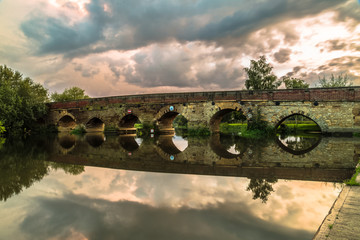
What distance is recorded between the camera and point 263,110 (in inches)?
805

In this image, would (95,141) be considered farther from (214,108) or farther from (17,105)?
(17,105)

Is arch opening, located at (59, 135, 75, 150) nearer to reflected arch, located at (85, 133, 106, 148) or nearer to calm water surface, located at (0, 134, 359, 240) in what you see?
reflected arch, located at (85, 133, 106, 148)

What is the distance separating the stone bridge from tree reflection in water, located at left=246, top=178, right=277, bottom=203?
15563 mm

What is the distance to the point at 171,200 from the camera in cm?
456

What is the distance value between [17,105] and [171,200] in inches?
1205

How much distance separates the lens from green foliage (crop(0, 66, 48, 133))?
1068 inches

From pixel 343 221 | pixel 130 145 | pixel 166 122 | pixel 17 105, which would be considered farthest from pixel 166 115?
pixel 343 221

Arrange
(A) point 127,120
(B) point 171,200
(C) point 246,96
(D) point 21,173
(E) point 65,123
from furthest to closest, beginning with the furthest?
(E) point 65,123 < (A) point 127,120 < (C) point 246,96 < (D) point 21,173 < (B) point 171,200

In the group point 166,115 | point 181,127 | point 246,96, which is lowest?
point 181,127

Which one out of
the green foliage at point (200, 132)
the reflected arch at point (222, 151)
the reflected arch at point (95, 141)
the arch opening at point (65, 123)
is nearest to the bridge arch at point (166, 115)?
the green foliage at point (200, 132)

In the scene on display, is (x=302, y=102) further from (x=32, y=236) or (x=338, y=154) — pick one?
(x=32, y=236)

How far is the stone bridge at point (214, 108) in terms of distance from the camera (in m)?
18.7

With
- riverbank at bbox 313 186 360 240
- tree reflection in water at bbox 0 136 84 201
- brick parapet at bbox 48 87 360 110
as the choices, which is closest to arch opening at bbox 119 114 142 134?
brick parapet at bbox 48 87 360 110

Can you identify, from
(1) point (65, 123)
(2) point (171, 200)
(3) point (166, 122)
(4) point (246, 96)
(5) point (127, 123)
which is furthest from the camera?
(1) point (65, 123)
